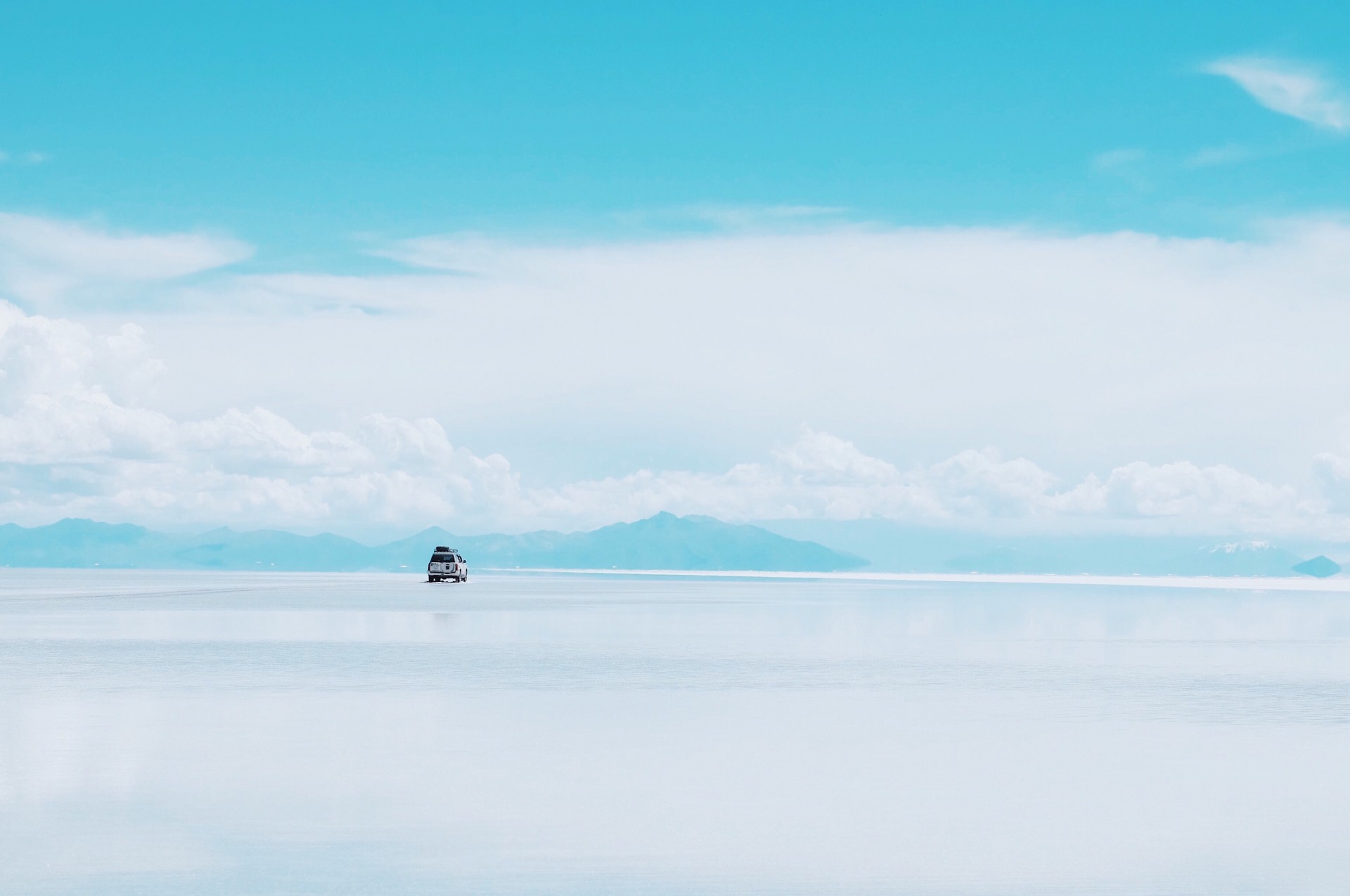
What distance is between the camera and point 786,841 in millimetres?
15734

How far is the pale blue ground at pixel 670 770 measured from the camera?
14.5 m

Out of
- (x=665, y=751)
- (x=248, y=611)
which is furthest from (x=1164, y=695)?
(x=248, y=611)

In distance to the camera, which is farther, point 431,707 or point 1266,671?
point 1266,671

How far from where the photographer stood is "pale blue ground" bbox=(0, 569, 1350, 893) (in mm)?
14461

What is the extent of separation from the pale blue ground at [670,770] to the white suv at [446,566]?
11079 centimetres

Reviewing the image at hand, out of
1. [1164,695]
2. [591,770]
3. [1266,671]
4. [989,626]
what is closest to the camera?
[591,770]

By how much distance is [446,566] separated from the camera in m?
158

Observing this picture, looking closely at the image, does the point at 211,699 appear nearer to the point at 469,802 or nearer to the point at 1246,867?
the point at 469,802

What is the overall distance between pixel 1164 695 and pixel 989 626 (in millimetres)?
31477

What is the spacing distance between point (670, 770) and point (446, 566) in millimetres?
139501

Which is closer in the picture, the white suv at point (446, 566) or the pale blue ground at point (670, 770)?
the pale blue ground at point (670, 770)

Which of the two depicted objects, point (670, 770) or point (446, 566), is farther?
point (446, 566)

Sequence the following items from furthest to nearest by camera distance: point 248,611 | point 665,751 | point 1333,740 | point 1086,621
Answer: point 248,611, point 1086,621, point 1333,740, point 665,751

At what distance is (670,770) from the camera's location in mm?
20594
